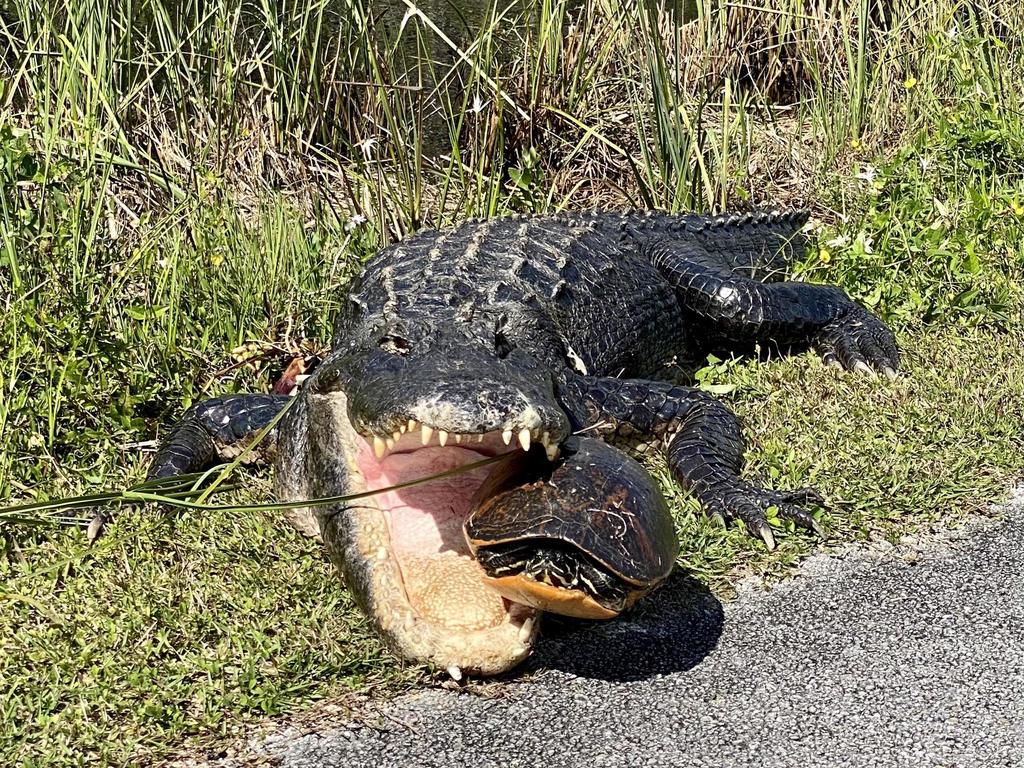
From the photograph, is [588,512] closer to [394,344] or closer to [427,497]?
[427,497]

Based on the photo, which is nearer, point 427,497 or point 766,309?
point 427,497

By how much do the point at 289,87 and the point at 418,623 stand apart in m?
3.51

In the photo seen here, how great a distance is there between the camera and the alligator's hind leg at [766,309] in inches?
194

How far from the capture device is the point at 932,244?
5.21 m

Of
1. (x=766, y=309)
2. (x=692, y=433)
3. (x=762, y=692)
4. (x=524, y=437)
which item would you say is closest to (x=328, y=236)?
(x=766, y=309)

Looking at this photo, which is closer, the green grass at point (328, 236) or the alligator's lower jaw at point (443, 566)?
the alligator's lower jaw at point (443, 566)

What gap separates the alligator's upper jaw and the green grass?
0.15 metres

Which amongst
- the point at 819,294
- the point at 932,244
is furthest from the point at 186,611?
the point at 932,244

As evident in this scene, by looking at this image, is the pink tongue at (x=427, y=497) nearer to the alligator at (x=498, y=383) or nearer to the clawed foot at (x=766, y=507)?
the alligator at (x=498, y=383)

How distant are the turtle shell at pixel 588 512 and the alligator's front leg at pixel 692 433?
801mm

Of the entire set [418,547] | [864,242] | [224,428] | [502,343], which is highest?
[502,343]

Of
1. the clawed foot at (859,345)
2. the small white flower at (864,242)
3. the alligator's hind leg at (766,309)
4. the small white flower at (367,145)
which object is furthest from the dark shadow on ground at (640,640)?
the small white flower at (367,145)

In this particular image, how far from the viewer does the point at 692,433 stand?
3959mm

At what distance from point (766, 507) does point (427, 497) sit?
3.51 ft
